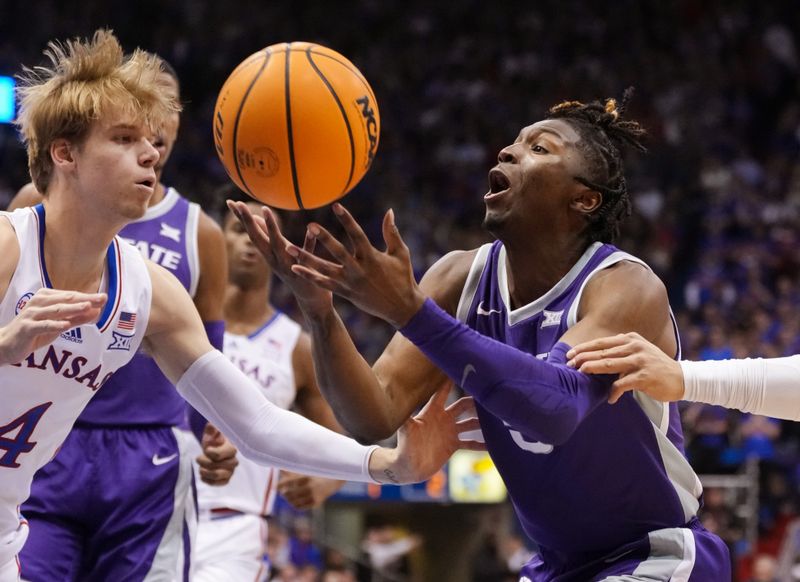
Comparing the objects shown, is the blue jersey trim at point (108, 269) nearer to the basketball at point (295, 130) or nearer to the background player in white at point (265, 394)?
the basketball at point (295, 130)

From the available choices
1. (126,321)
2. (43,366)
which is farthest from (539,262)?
(43,366)

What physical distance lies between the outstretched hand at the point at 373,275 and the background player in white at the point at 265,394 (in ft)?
7.74

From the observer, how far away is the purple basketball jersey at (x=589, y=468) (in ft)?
11.4

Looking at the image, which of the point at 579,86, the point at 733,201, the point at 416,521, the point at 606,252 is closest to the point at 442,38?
the point at 579,86

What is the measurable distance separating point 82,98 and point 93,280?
0.51m

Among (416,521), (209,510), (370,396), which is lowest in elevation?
(416,521)

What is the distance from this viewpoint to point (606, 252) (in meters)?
3.66

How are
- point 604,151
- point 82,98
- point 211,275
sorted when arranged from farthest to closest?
1. point 211,275
2. point 604,151
3. point 82,98

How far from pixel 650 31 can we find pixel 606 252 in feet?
52.1

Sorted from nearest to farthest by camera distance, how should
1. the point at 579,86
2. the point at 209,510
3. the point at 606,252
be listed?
the point at 606,252 → the point at 209,510 → the point at 579,86

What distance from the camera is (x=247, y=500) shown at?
18.6ft

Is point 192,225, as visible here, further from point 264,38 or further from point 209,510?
point 264,38

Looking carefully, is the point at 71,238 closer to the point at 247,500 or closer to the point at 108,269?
the point at 108,269

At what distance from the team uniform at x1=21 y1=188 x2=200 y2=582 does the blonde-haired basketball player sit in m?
0.54
